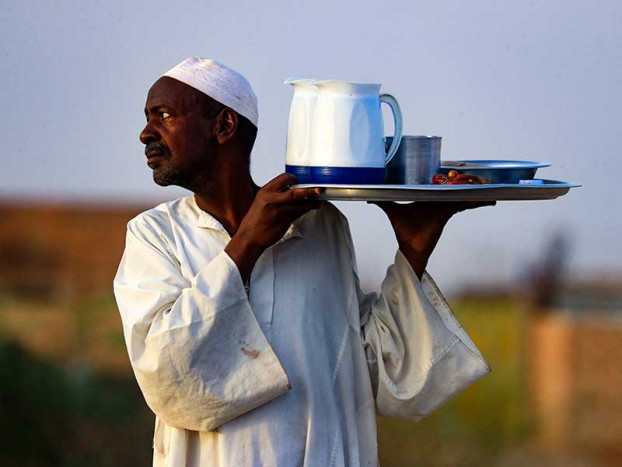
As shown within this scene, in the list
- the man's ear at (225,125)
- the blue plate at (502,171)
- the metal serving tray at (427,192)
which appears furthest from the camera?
the man's ear at (225,125)

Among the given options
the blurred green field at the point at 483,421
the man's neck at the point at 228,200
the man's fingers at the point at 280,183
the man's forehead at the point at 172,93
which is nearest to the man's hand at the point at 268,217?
the man's fingers at the point at 280,183

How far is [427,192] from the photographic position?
2463 mm

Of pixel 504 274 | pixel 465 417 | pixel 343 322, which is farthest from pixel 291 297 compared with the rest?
pixel 465 417

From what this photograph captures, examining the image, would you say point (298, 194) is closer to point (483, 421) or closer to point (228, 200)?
point (228, 200)

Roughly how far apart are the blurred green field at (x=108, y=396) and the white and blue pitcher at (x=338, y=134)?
2.51 m

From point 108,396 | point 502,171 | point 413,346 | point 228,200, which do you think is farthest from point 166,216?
point 108,396

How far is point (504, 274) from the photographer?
190 inches

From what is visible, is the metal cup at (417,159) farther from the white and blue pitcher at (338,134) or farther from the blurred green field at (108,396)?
the blurred green field at (108,396)

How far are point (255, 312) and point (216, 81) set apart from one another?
1.61ft

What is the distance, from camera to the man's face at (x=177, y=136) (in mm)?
2689

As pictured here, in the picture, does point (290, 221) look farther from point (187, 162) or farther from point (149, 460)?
point (149, 460)

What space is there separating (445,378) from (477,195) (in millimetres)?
517

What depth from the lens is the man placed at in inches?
102

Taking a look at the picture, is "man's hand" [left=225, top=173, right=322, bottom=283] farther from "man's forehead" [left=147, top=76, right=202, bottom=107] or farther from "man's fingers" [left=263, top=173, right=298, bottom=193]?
"man's forehead" [left=147, top=76, right=202, bottom=107]
